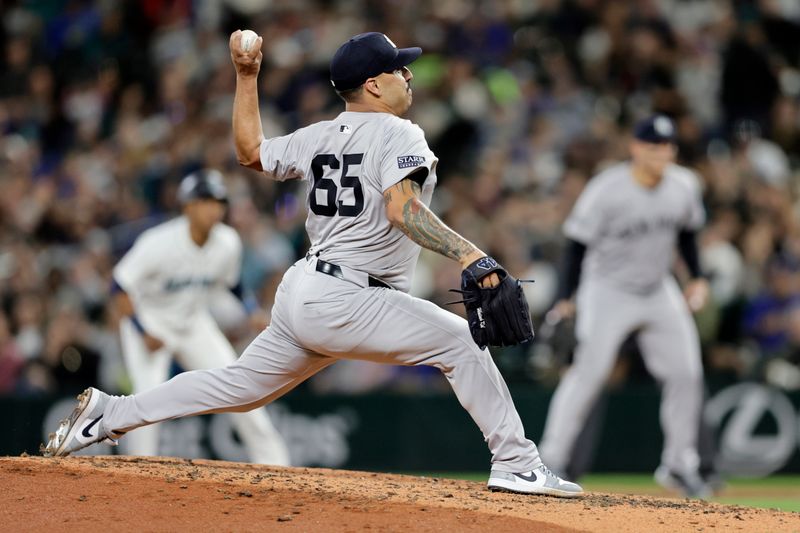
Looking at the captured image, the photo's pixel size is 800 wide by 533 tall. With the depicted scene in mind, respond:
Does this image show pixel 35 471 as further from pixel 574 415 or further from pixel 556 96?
pixel 556 96

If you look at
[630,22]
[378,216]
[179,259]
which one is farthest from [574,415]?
[630,22]

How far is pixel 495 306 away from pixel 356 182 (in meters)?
0.84

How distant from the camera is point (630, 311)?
9102 millimetres

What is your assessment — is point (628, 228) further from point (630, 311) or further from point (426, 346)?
point (426, 346)

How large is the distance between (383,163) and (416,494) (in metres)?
1.52

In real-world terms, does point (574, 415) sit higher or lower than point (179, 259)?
lower

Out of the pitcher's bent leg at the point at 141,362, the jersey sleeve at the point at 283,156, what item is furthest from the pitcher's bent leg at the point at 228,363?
the jersey sleeve at the point at 283,156

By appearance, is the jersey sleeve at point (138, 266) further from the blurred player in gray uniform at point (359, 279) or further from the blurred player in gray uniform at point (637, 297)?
the blurred player in gray uniform at point (359, 279)

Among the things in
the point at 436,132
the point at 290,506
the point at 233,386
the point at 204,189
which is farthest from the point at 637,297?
the point at 436,132

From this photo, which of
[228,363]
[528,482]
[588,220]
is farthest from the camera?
[588,220]

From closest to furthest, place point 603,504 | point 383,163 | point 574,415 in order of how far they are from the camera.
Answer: point 383,163 → point 603,504 → point 574,415

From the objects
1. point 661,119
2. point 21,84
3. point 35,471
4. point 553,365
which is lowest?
point 35,471

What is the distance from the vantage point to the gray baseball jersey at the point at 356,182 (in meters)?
5.52

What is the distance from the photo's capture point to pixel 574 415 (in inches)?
357
